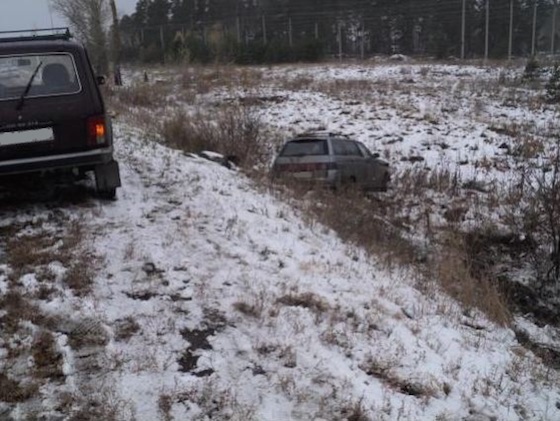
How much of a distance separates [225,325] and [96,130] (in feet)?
8.68

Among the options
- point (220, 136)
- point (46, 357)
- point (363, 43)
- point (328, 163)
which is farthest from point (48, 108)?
point (363, 43)

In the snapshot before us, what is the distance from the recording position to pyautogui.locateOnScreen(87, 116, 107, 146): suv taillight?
622 centimetres

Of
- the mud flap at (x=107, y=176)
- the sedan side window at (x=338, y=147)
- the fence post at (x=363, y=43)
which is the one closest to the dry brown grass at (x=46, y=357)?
the mud flap at (x=107, y=176)

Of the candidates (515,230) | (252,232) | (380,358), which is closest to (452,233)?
(515,230)

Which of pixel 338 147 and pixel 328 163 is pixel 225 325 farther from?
pixel 338 147

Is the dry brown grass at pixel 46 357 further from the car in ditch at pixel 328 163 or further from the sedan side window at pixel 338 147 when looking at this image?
the sedan side window at pixel 338 147

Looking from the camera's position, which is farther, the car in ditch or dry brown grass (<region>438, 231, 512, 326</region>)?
the car in ditch

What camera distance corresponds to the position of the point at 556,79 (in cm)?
2462

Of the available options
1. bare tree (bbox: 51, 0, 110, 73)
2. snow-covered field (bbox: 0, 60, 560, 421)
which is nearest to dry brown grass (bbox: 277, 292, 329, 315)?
snow-covered field (bbox: 0, 60, 560, 421)

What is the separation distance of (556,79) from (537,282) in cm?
1820

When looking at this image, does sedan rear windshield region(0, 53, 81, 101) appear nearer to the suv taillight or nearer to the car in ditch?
the suv taillight

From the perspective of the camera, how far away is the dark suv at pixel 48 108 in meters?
5.89

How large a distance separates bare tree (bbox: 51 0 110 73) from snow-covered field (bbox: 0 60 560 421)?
84.1ft

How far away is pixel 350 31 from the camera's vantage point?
5341cm
